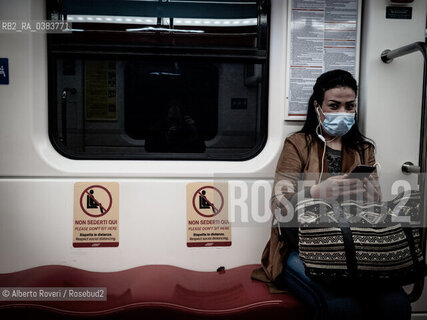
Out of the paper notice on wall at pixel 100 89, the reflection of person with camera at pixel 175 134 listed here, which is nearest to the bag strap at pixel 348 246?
the reflection of person with camera at pixel 175 134

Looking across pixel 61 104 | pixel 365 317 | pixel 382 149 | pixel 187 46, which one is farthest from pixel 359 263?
pixel 61 104

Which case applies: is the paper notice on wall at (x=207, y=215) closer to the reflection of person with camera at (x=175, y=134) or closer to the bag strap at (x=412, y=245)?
the reflection of person with camera at (x=175, y=134)

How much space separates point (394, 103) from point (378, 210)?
32.0 inches

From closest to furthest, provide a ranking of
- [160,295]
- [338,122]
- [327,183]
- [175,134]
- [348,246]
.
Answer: [348,246] < [327,183] < [160,295] < [338,122] < [175,134]

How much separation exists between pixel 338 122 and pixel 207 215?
94 cm

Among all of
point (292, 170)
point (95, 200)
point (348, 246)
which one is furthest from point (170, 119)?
point (348, 246)

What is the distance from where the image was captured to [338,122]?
202cm

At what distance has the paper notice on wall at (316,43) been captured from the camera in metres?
2.25

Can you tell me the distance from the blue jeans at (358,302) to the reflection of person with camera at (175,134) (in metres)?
1.08

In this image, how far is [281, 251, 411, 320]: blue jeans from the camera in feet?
5.44

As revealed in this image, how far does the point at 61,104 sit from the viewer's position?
2.26 m

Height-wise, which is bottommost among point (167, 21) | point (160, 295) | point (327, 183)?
point (160, 295)

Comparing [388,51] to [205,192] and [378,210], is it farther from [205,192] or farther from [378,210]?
[205,192]

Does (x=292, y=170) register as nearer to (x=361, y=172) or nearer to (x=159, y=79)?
(x=361, y=172)
